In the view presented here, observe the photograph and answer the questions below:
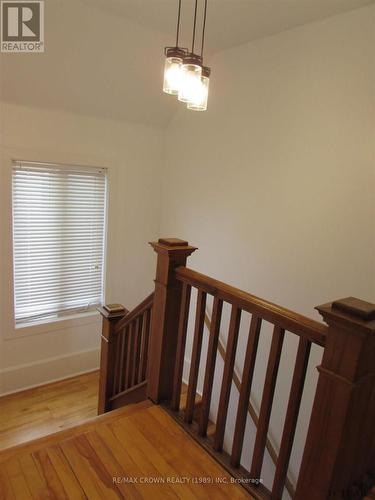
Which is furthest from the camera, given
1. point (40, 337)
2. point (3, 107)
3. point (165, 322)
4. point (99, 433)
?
point (40, 337)

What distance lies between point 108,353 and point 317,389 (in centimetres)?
167

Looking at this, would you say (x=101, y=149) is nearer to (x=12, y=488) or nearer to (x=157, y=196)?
(x=157, y=196)

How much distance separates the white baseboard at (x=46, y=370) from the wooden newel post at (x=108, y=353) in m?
1.35

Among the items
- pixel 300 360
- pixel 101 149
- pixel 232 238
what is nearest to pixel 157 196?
pixel 101 149

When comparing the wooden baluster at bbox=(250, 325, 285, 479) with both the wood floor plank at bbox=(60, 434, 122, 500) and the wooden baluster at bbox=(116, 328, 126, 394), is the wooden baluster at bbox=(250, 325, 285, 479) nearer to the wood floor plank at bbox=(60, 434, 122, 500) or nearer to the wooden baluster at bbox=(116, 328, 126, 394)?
the wood floor plank at bbox=(60, 434, 122, 500)

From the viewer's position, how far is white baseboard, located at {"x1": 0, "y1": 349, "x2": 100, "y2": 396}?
10.9 ft

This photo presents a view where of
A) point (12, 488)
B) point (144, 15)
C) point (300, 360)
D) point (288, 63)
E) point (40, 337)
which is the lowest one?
point (40, 337)

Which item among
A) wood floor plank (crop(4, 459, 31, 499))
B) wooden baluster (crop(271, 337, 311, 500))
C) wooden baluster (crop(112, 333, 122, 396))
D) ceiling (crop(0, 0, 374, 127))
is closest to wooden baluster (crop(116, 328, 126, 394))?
wooden baluster (crop(112, 333, 122, 396))

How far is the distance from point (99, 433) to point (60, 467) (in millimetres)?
233

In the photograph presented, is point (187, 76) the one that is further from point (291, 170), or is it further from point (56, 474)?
point (56, 474)

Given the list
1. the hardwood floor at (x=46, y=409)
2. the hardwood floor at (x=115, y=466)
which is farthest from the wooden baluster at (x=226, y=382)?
the hardwood floor at (x=46, y=409)

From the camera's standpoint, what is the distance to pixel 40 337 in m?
3.46

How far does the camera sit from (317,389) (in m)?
1.08

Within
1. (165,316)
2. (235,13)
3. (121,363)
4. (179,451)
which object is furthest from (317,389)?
(235,13)
